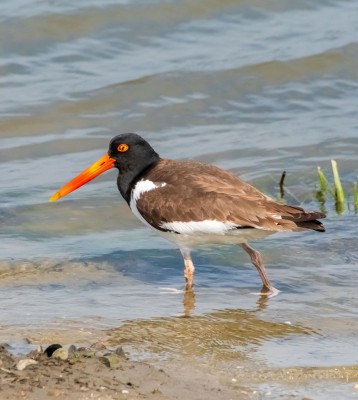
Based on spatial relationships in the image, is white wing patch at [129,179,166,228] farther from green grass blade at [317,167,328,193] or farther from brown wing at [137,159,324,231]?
green grass blade at [317,167,328,193]

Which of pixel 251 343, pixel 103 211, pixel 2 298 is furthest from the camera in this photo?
pixel 103 211

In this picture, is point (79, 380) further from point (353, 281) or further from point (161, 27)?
point (161, 27)

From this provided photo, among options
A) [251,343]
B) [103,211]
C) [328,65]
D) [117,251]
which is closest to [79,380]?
[251,343]

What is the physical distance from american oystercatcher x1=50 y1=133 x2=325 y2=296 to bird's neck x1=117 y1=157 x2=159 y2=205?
0.02 meters

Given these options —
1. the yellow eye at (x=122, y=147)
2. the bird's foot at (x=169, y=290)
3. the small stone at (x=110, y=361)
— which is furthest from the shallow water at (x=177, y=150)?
the yellow eye at (x=122, y=147)

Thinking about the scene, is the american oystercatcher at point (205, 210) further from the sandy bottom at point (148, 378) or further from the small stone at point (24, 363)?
the small stone at point (24, 363)

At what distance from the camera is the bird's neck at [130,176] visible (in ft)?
24.5

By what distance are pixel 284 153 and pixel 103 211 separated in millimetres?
2284

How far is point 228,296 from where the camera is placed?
6.94 metres

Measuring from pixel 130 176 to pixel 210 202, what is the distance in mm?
855

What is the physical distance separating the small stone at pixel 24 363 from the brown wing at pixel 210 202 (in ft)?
7.35

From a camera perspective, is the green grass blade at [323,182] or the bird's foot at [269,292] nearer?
the bird's foot at [269,292]

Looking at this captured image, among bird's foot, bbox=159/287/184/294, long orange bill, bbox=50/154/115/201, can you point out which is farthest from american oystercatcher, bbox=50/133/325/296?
long orange bill, bbox=50/154/115/201

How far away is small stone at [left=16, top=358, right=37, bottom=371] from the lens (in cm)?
487
